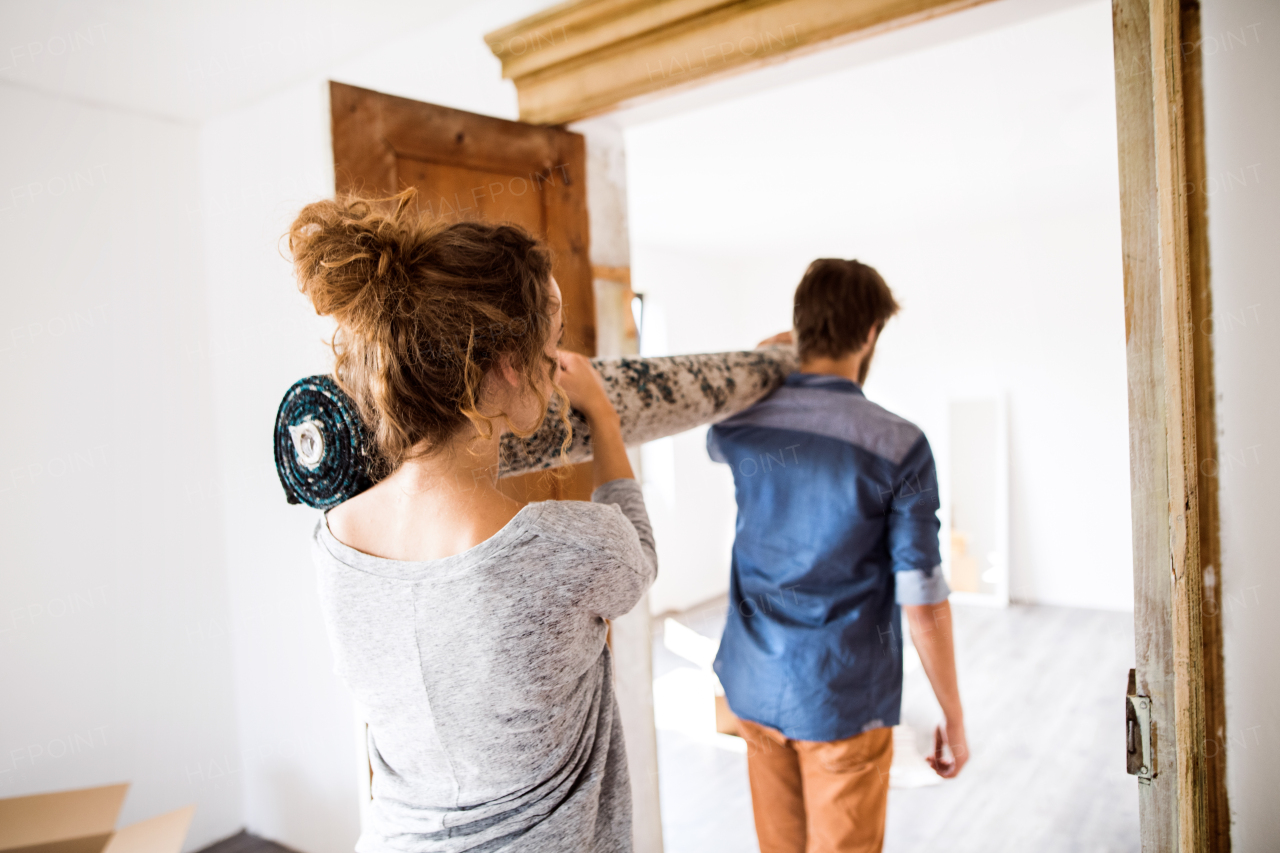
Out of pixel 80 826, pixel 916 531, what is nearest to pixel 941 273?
pixel 916 531

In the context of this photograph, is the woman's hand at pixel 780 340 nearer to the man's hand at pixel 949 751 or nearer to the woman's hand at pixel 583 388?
the woman's hand at pixel 583 388

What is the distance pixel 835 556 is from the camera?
1.42m

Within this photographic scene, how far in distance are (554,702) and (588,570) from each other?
6.7 inches

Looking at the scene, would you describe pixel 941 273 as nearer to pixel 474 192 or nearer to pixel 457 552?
pixel 474 192

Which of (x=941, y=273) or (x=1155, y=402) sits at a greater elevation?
(x=941, y=273)

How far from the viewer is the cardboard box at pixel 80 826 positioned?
186cm

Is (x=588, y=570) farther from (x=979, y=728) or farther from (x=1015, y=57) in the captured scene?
(x=979, y=728)

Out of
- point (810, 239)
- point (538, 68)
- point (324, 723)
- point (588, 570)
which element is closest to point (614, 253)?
point (538, 68)

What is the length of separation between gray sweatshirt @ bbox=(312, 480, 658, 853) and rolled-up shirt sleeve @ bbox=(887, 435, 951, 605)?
0.67 m

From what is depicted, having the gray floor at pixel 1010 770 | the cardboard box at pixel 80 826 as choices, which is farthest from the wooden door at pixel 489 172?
the gray floor at pixel 1010 770

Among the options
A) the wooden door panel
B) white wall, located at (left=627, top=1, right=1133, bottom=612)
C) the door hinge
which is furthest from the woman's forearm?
white wall, located at (left=627, top=1, right=1133, bottom=612)

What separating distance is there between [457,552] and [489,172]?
108 centimetres

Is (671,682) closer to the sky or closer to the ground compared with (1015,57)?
closer to the ground

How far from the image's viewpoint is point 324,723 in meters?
2.39
